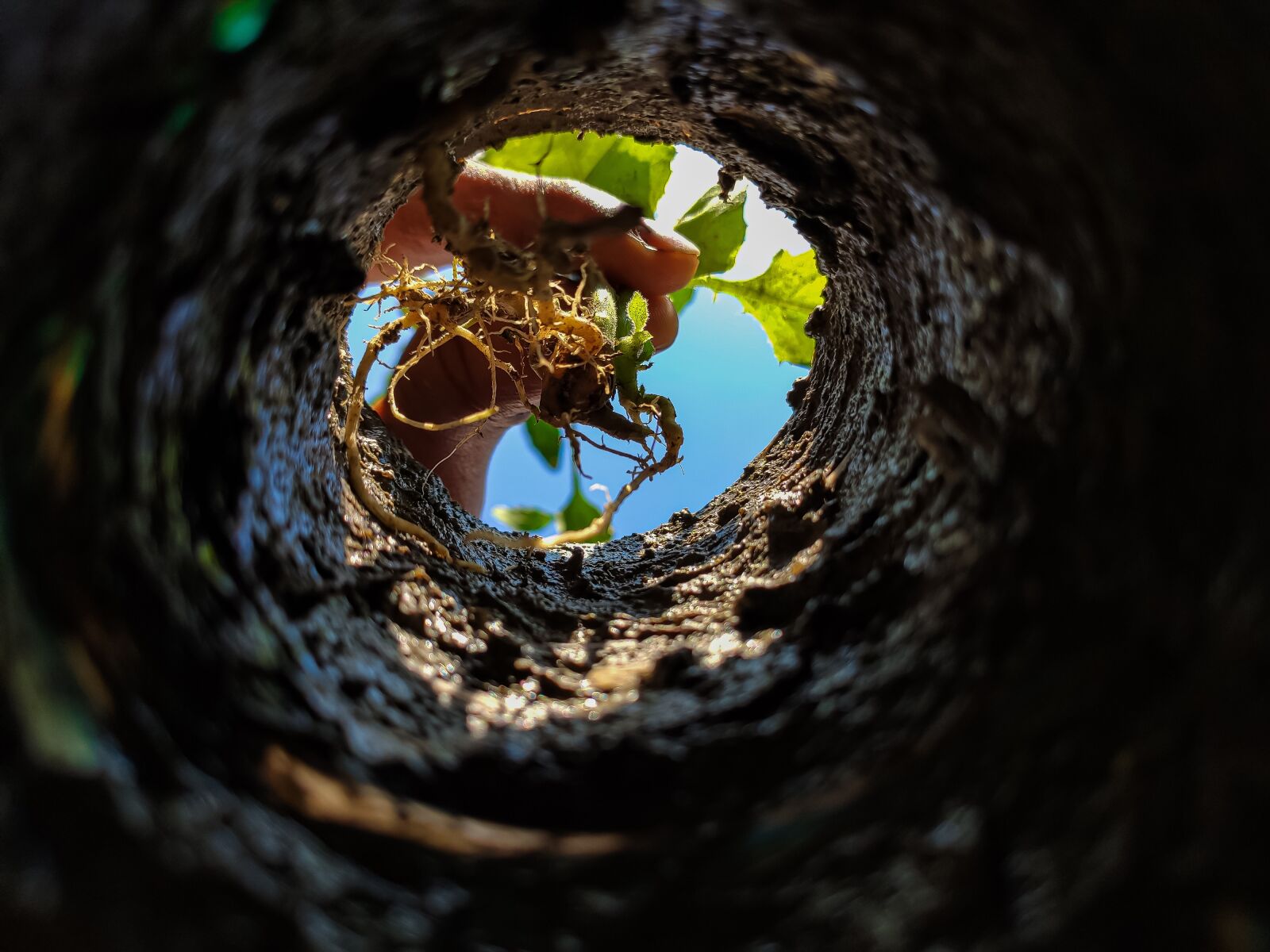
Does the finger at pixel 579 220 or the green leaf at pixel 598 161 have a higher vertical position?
the green leaf at pixel 598 161

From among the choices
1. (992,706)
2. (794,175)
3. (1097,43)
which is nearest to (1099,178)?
(1097,43)

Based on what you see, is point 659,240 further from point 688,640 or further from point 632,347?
point 688,640

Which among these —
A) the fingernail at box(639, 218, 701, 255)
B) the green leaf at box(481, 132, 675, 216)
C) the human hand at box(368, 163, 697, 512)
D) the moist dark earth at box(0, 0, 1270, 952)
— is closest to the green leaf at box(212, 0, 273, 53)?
the moist dark earth at box(0, 0, 1270, 952)

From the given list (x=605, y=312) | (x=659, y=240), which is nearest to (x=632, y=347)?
(x=605, y=312)

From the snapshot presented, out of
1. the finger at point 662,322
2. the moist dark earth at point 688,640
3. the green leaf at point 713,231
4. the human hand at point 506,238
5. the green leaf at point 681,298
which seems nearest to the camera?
the moist dark earth at point 688,640

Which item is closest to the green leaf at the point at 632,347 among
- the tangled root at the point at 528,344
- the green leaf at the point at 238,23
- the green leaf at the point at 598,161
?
the tangled root at the point at 528,344

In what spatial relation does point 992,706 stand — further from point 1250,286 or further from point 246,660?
point 246,660

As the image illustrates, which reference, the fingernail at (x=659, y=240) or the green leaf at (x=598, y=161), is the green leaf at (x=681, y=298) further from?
the fingernail at (x=659, y=240)
